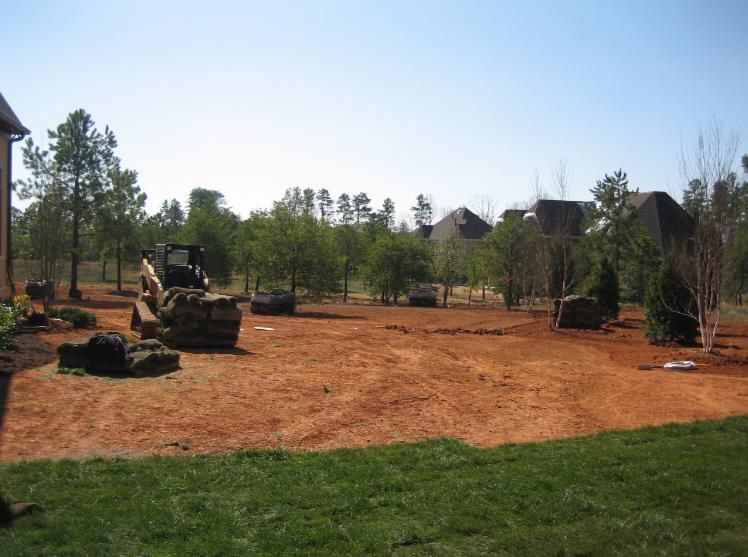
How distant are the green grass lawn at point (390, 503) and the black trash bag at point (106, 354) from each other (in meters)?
4.87

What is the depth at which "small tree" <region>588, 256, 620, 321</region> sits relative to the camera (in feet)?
91.1

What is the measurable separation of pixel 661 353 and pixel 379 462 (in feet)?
43.9

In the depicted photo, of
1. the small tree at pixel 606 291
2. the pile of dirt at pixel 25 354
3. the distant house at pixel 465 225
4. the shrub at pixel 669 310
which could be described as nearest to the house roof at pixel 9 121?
the pile of dirt at pixel 25 354

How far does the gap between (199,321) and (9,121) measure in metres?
9.25

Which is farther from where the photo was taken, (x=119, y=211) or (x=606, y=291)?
(x=119, y=211)

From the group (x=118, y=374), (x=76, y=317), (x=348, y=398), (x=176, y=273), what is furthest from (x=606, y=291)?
(x=118, y=374)

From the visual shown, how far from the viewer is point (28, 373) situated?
33.6ft

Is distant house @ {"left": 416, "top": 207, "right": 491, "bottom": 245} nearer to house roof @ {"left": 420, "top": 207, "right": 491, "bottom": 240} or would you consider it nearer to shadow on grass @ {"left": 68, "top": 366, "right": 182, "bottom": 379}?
A: house roof @ {"left": 420, "top": 207, "right": 491, "bottom": 240}

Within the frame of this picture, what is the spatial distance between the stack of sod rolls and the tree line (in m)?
9.02

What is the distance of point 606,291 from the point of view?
27953 mm

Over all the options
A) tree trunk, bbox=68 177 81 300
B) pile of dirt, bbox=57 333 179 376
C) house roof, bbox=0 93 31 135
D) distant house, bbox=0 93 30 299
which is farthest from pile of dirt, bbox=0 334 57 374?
tree trunk, bbox=68 177 81 300

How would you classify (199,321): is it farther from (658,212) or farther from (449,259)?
(658,212)

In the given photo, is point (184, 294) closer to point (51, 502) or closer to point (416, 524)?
point (51, 502)

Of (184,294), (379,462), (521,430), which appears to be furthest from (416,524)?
(184,294)
